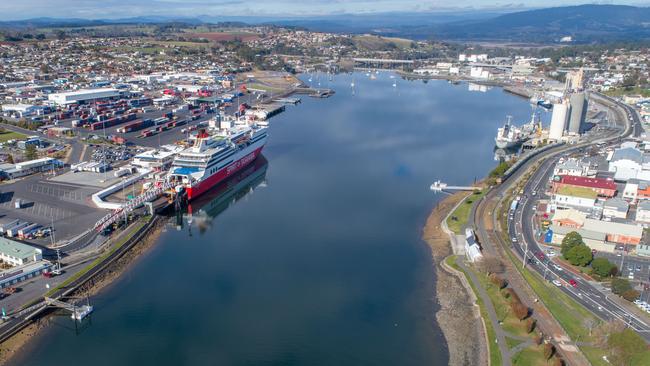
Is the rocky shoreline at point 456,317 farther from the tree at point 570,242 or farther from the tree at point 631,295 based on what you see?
the tree at point 631,295

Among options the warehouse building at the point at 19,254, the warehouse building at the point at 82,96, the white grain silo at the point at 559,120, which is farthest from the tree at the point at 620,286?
the warehouse building at the point at 82,96

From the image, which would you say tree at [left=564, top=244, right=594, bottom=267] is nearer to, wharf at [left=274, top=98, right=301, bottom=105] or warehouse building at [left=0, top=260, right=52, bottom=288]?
warehouse building at [left=0, top=260, right=52, bottom=288]

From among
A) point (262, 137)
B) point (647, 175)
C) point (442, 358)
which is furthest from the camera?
point (262, 137)

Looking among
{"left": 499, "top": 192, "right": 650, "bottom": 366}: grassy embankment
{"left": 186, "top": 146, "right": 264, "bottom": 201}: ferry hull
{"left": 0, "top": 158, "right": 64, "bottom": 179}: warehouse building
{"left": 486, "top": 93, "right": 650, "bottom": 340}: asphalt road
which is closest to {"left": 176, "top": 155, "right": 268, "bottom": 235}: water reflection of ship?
{"left": 186, "top": 146, "right": 264, "bottom": 201}: ferry hull

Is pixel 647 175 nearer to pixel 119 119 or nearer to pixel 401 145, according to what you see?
pixel 401 145

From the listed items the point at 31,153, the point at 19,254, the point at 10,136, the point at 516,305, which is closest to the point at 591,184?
the point at 516,305

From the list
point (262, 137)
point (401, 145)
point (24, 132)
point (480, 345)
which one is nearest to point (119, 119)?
point (24, 132)

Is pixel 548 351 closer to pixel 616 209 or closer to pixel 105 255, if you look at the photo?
pixel 616 209
